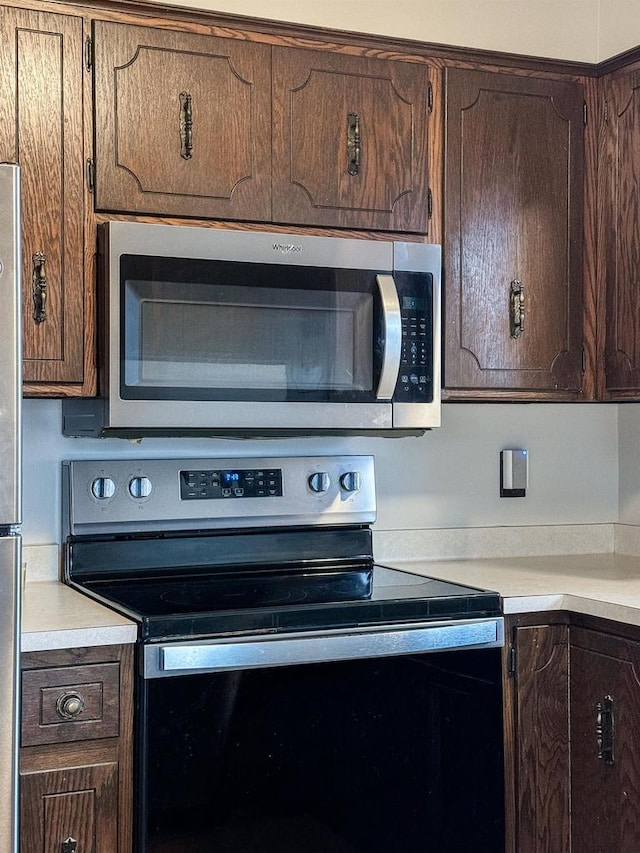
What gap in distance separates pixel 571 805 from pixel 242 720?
796 mm

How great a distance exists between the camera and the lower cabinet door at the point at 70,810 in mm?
1874

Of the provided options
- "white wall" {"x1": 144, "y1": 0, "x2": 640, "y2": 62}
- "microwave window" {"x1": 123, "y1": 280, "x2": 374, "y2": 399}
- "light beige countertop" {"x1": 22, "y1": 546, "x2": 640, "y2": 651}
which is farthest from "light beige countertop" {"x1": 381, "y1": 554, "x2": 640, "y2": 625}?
"white wall" {"x1": 144, "y1": 0, "x2": 640, "y2": 62}

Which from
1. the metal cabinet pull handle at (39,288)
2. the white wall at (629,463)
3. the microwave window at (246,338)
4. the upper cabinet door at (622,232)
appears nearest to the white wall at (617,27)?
the upper cabinet door at (622,232)

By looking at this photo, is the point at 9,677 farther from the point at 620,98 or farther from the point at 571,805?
the point at 620,98

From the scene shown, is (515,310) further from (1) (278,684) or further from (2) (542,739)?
(1) (278,684)

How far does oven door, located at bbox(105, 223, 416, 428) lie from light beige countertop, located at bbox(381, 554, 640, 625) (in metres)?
0.45

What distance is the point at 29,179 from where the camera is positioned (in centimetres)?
219

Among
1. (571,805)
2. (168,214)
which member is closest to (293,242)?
(168,214)

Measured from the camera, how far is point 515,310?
2590 mm

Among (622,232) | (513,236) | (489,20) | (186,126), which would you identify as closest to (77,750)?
(186,126)

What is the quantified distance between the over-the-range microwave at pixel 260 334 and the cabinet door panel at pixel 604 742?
0.64 m

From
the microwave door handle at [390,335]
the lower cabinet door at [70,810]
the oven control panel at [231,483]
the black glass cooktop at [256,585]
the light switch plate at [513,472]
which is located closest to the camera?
the lower cabinet door at [70,810]

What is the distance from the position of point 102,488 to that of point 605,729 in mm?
1199

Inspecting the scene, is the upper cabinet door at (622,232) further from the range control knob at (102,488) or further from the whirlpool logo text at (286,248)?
the range control knob at (102,488)
